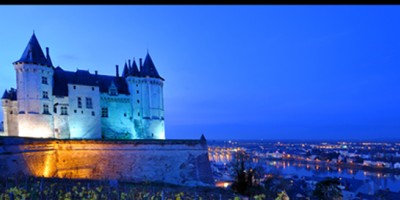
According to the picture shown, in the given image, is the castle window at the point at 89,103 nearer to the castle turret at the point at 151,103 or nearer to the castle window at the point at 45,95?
the castle window at the point at 45,95

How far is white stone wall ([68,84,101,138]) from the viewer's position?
28.5 metres

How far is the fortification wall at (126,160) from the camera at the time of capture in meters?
23.7

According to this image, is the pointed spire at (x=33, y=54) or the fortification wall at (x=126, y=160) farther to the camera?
the pointed spire at (x=33, y=54)

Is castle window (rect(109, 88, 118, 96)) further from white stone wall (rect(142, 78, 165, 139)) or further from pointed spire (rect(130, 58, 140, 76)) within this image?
white stone wall (rect(142, 78, 165, 139))

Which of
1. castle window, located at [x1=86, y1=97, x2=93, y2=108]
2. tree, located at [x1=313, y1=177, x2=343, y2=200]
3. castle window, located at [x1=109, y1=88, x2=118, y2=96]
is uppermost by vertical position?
castle window, located at [x1=109, y1=88, x2=118, y2=96]

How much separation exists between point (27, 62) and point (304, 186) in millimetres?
37000

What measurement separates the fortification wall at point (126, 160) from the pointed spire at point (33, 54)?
8.00 m

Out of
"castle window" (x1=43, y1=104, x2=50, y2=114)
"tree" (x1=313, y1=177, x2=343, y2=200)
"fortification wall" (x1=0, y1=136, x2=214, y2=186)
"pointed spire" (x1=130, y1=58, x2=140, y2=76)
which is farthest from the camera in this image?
"pointed spire" (x1=130, y1=58, x2=140, y2=76)

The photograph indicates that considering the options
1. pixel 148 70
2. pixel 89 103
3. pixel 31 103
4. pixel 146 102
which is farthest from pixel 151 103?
pixel 31 103

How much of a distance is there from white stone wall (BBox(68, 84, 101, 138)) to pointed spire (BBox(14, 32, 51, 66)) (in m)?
3.56

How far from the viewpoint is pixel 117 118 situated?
3141cm

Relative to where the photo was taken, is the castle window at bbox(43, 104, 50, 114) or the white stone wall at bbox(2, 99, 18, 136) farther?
the white stone wall at bbox(2, 99, 18, 136)

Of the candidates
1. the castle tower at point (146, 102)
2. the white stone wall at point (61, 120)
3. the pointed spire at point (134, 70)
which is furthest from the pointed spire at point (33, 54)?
the castle tower at point (146, 102)

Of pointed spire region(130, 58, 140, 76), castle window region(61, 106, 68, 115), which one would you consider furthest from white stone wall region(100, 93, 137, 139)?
castle window region(61, 106, 68, 115)
